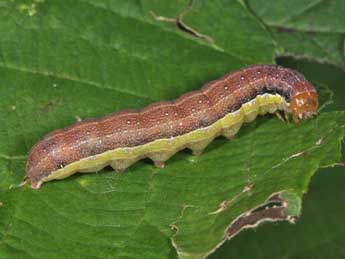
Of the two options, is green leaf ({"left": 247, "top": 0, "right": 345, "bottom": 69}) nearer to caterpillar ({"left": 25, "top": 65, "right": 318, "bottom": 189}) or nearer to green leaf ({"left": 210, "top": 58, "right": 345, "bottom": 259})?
caterpillar ({"left": 25, "top": 65, "right": 318, "bottom": 189})

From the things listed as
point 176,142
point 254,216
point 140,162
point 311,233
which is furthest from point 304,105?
point 140,162

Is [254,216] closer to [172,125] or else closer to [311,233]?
[311,233]

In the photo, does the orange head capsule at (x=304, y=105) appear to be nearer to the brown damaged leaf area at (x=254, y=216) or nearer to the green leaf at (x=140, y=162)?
the green leaf at (x=140, y=162)

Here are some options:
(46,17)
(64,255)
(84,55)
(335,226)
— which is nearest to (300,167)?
(335,226)

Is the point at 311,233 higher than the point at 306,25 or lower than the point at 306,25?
lower

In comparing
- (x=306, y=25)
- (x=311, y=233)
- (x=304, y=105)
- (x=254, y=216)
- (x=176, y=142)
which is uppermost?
(x=306, y=25)

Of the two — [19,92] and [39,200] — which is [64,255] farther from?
[19,92]

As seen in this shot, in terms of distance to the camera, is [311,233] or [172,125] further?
[172,125]

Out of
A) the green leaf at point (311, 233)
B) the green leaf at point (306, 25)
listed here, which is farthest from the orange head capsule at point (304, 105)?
the green leaf at point (306, 25)
